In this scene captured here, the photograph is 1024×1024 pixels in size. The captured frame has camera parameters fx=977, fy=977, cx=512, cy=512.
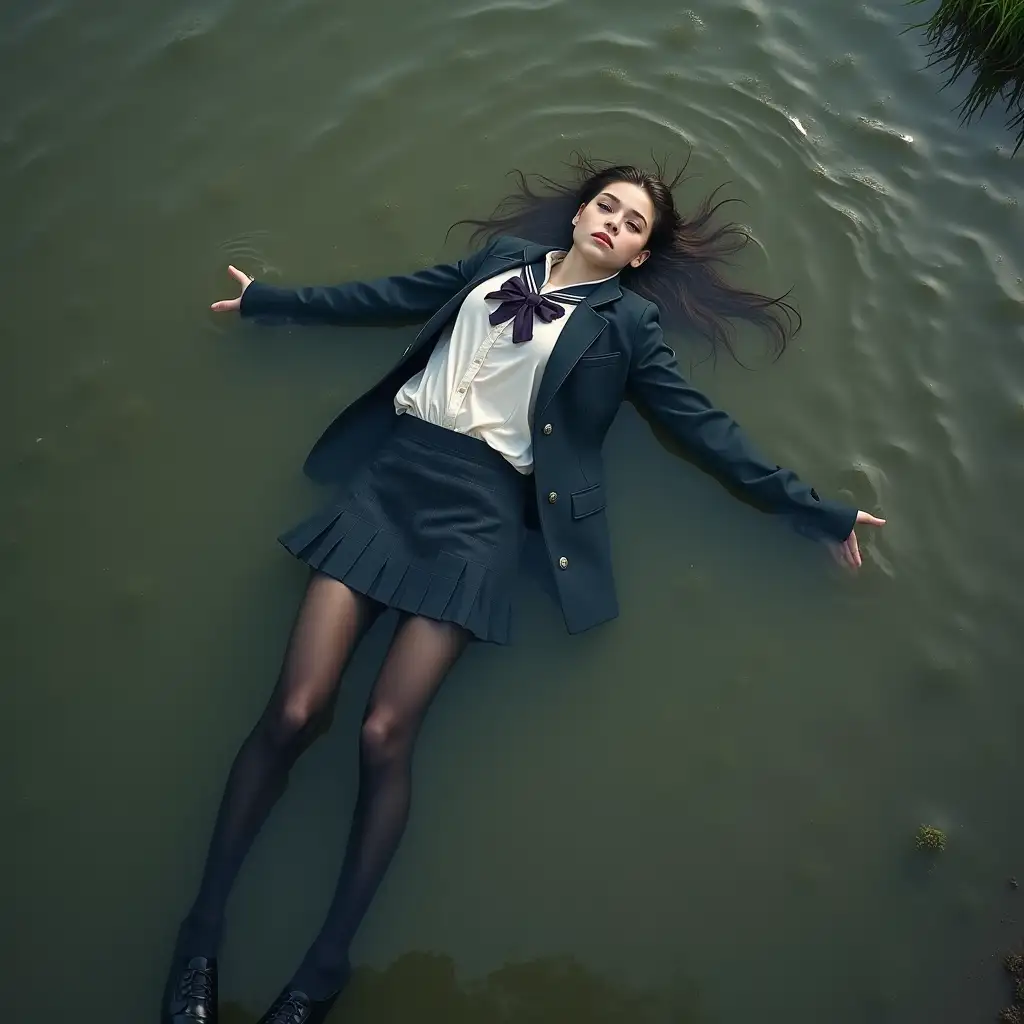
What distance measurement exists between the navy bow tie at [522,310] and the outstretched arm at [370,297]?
40 centimetres

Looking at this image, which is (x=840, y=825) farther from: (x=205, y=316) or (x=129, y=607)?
(x=205, y=316)

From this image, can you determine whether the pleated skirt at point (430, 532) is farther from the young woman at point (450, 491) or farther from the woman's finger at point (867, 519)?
the woman's finger at point (867, 519)

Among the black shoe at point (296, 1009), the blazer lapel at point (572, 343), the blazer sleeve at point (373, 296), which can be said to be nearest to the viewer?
the black shoe at point (296, 1009)

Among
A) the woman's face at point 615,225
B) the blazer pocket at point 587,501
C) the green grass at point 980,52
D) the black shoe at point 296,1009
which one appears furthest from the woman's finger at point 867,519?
the black shoe at point 296,1009

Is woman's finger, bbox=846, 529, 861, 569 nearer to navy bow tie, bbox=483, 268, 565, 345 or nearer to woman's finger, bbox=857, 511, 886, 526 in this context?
woman's finger, bbox=857, 511, 886, 526

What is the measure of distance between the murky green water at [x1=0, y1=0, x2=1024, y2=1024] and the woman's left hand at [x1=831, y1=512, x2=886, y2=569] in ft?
0.38

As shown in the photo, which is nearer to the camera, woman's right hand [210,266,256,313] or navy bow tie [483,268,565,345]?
navy bow tie [483,268,565,345]

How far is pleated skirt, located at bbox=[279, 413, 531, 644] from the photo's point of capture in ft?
12.1

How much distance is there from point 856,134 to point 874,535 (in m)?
2.28

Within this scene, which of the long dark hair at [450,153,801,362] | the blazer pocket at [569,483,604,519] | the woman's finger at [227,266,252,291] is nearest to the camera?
the blazer pocket at [569,483,604,519]

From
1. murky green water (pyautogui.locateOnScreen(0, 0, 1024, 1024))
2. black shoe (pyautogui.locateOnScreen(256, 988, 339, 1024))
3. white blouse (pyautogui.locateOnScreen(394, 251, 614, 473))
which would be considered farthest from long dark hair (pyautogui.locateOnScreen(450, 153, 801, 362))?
black shoe (pyautogui.locateOnScreen(256, 988, 339, 1024))

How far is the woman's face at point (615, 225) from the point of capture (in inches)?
159

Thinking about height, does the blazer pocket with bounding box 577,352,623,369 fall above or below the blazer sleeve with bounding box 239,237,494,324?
above

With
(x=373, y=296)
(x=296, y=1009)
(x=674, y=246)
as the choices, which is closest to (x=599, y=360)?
(x=674, y=246)
